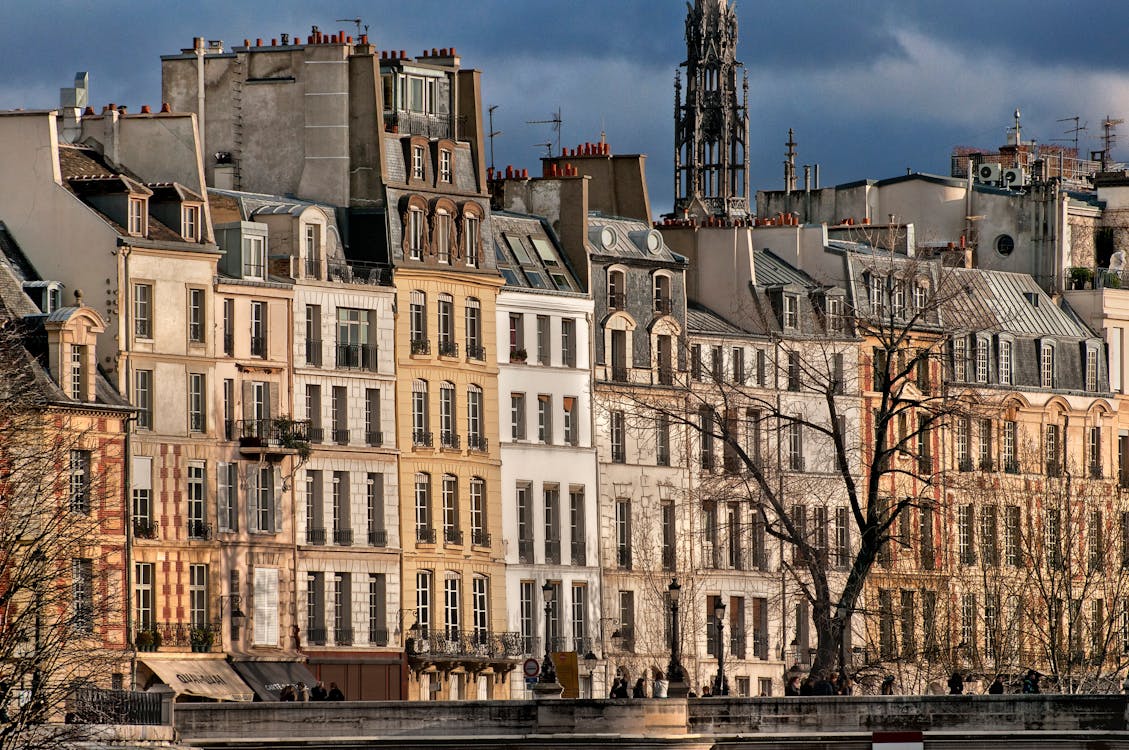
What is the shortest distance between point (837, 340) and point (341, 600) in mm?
25153

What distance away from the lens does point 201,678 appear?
111375mm

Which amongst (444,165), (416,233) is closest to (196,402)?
(416,233)

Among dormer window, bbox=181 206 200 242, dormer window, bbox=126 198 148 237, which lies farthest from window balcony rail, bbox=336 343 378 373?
dormer window, bbox=126 198 148 237

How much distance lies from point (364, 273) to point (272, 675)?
12947 millimetres

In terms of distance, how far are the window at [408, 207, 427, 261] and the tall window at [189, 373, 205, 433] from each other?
9.86 m

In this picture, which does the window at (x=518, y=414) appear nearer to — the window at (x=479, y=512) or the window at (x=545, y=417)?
the window at (x=545, y=417)

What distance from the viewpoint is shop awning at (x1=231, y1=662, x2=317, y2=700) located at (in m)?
113

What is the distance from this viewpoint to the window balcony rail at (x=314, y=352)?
11775cm

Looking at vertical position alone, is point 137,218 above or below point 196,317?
above

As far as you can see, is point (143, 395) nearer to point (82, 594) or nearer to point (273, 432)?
point (273, 432)

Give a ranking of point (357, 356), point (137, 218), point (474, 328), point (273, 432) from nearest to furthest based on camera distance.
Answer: point (137, 218), point (273, 432), point (357, 356), point (474, 328)

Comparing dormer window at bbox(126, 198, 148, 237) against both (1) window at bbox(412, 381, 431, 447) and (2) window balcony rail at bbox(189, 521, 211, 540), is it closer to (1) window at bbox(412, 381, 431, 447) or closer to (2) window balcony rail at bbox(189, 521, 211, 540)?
(2) window balcony rail at bbox(189, 521, 211, 540)

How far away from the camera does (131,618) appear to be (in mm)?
110312

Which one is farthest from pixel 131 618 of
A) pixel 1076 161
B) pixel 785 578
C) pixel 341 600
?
pixel 1076 161
